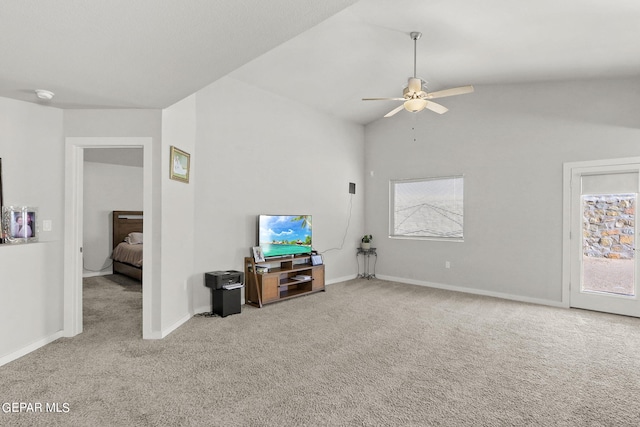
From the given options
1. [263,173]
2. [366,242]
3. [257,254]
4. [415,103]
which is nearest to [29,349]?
[257,254]

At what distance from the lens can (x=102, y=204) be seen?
6.91 metres

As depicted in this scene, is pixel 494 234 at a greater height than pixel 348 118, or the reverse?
pixel 348 118

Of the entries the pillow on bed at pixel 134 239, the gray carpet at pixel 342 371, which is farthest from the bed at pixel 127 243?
the gray carpet at pixel 342 371

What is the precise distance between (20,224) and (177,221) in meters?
1.31

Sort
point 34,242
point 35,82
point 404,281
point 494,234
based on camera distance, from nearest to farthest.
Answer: point 35,82, point 34,242, point 494,234, point 404,281

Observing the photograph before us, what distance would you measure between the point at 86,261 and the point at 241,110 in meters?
4.58

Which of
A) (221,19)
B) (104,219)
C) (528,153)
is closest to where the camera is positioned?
(221,19)

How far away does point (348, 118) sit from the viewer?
645cm

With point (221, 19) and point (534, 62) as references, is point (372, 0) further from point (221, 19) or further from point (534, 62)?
point (534, 62)

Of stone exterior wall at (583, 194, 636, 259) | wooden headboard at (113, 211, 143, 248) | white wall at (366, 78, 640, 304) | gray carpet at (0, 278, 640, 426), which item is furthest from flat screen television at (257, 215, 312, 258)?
wooden headboard at (113, 211, 143, 248)

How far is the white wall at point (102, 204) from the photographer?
21.9 feet

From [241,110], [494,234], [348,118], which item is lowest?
[494,234]

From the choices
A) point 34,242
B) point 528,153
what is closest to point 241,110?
point 34,242
